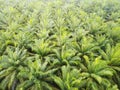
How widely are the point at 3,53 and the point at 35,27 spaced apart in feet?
7.15

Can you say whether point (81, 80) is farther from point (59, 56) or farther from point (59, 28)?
point (59, 28)

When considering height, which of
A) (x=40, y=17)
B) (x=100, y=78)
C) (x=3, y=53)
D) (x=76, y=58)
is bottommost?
(x=100, y=78)

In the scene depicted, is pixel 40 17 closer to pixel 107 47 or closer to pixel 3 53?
pixel 3 53

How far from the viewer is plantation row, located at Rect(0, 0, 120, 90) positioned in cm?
585

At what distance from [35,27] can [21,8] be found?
286cm

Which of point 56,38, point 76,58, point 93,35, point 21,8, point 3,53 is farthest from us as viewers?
point 21,8

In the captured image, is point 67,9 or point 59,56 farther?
point 67,9

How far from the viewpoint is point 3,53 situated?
22.9ft

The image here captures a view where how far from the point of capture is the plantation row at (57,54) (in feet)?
19.2

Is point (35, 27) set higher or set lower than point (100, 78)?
higher

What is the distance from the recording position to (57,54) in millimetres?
6613

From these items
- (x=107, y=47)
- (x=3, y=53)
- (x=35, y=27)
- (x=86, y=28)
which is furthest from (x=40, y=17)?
(x=107, y=47)

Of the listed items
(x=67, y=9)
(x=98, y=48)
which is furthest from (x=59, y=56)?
(x=67, y=9)

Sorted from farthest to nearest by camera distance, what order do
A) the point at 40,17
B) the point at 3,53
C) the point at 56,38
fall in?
the point at 40,17, the point at 56,38, the point at 3,53
